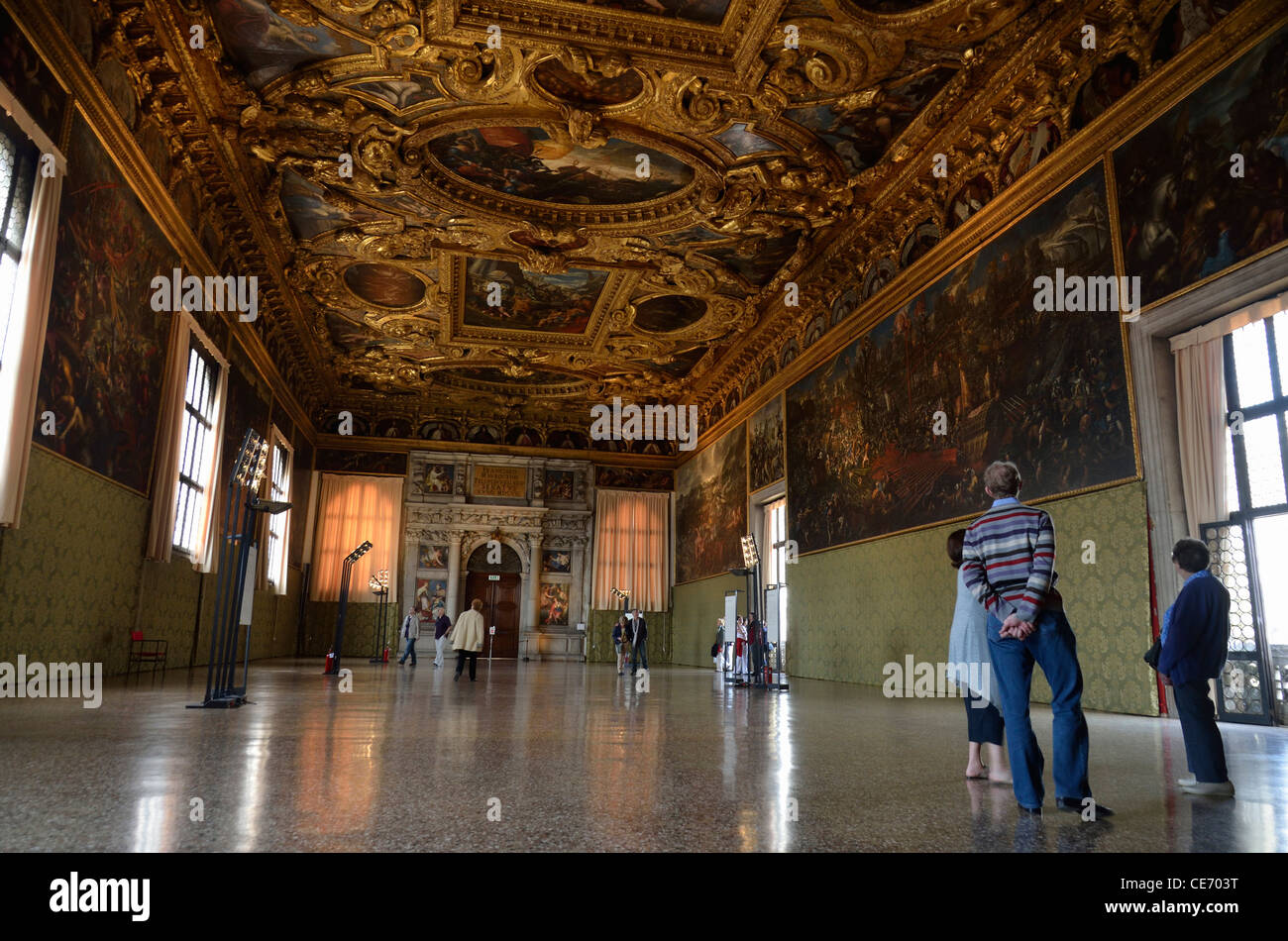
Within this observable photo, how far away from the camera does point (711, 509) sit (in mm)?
25797

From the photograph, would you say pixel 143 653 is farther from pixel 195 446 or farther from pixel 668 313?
pixel 668 313

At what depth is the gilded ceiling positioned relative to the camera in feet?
35.7

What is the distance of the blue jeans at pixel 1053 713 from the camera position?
3846 millimetres

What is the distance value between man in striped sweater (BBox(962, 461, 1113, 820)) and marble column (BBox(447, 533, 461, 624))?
2540 cm

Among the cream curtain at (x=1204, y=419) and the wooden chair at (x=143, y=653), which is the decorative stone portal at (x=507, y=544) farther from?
the cream curtain at (x=1204, y=419)

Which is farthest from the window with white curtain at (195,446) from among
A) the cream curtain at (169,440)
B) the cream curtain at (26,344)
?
the cream curtain at (26,344)

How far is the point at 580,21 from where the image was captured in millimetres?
11086

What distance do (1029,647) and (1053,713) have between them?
0.32 meters

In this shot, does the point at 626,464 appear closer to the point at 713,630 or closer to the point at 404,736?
the point at 713,630

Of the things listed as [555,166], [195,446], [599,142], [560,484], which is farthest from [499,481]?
[599,142]

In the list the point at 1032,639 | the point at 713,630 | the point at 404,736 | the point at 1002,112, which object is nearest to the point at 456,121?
the point at 1002,112

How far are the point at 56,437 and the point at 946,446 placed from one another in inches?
487

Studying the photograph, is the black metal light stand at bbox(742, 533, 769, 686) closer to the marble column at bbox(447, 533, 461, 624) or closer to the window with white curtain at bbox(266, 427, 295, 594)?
the window with white curtain at bbox(266, 427, 295, 594)
